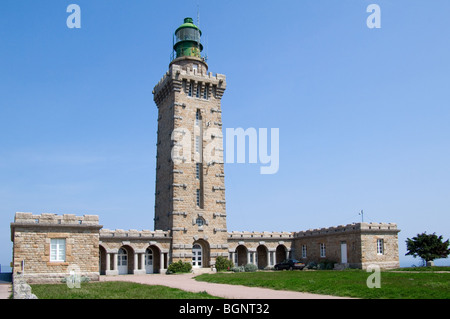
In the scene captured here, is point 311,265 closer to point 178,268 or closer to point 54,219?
point 178,268

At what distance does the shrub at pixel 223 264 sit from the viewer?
41.4 m

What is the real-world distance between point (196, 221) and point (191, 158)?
6.09 m

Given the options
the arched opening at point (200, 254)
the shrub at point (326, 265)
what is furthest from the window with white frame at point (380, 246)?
the arched opening at point (200, 254)

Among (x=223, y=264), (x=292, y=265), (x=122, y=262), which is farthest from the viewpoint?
(x=223, y=264)

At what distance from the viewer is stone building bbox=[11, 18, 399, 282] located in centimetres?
3934

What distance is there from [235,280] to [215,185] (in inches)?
730

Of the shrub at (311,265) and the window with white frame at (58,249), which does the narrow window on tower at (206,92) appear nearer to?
the shrub at (311,265)

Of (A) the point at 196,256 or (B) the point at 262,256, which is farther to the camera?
(B) the point at 262,256

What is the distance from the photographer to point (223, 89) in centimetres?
4725

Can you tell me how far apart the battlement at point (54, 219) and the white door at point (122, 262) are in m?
11.8

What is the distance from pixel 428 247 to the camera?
40.7 metres

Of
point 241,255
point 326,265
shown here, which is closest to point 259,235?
point 241,255
